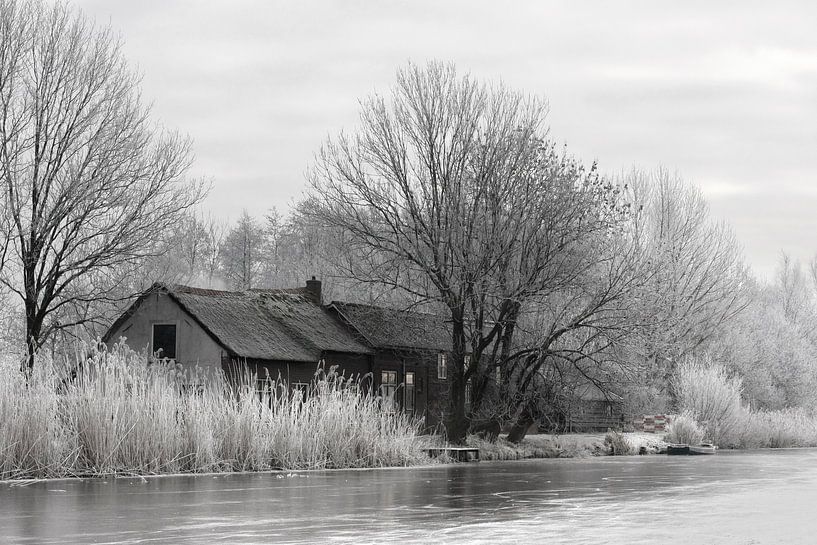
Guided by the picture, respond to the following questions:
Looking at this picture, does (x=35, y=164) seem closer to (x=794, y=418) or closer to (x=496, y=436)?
(x=496, y=436)

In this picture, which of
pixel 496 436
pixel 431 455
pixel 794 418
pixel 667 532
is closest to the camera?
pixel 667 532

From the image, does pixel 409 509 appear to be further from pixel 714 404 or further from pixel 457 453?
pixel 714 404

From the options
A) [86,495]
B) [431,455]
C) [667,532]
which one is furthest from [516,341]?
[667,532]

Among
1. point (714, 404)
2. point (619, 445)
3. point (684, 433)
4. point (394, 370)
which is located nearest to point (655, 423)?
point (684, 433)

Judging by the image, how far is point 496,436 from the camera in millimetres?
38906

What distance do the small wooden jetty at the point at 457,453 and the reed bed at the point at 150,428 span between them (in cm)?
348

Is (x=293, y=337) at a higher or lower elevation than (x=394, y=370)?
higher

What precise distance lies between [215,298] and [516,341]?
39.3 feet

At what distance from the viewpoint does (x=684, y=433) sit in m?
45.3

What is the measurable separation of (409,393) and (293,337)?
270 inches

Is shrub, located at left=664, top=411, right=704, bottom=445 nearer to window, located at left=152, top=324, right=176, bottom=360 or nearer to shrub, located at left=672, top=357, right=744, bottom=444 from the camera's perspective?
shrub, located at left=672, top=357, right=744, bottom=444

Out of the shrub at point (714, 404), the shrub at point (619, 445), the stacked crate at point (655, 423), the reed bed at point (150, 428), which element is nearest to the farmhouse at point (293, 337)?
the shrub at point (619, 445)

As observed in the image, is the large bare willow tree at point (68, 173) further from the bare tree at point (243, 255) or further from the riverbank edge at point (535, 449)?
the bare tree at point (243, 255)

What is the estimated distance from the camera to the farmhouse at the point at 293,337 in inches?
1597
